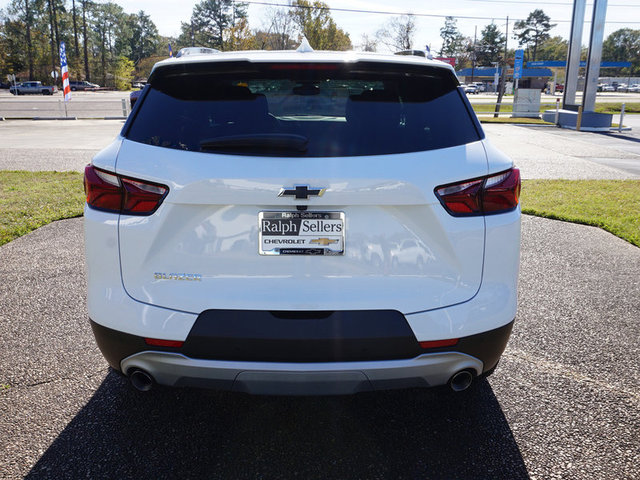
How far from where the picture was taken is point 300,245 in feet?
7.06

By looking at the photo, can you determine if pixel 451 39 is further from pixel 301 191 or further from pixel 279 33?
pixel 301 191

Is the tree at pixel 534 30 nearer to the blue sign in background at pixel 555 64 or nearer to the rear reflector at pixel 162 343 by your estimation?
the blue sign in background at pixel 555 64

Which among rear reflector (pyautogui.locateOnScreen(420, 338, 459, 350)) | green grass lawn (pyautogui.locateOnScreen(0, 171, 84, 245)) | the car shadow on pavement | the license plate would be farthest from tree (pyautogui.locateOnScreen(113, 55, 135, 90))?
rear reflector (pyautogui.locateOnScreen(420, 338, 459, 350))

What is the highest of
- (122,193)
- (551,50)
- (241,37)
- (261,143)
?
(551,50)

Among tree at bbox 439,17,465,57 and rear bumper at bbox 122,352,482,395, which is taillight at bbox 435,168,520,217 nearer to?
rear bumper at bbox 122,352,482,395

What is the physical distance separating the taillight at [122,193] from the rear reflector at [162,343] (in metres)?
0.53

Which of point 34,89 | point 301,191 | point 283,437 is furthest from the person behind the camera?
point 34,89

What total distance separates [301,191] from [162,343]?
860mm

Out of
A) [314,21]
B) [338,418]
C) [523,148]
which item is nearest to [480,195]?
[338,418]

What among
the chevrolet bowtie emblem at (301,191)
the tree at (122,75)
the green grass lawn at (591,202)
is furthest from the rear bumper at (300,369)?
the tree at (122,75)

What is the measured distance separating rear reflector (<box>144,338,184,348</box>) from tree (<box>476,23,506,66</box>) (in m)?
139

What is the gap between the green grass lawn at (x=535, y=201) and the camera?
6.96m

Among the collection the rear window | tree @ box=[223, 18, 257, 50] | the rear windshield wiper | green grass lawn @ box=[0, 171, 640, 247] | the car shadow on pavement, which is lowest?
the car shadow on pavement

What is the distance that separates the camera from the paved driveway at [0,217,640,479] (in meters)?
2.46
